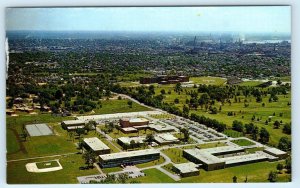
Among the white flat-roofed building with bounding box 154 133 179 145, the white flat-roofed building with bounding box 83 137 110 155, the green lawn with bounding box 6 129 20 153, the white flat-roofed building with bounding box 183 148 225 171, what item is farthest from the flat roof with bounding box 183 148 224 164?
the green lawn with bounding box 6 129 20 153

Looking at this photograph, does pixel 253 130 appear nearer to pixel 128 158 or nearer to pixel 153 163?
pixel 153 163

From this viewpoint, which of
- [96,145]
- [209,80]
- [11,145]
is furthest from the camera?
[209,80]

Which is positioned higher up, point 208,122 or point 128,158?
point 208,122

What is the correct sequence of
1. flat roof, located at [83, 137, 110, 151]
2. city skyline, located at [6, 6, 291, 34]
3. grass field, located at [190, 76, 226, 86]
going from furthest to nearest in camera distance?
grass field, located at [190, 76, 226, 86] → flat roof, located at [83, 137, 110, 151] → city skyline, located at [6, 6, 291, 34]

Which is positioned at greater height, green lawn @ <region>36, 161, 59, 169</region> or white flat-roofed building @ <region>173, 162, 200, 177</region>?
green lawn @ <region>36, 161, 59, 169</region>

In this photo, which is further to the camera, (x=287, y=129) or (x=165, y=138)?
(x=165, y=138)

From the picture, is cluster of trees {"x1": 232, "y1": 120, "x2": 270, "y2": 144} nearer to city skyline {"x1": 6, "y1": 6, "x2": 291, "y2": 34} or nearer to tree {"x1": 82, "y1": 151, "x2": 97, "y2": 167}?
city skyline {"x1": 6, "y1": 6, "x2": 291, "y2": 34}

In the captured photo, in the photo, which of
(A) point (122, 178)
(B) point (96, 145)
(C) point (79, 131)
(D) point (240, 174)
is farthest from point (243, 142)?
(C) point (79, 131)

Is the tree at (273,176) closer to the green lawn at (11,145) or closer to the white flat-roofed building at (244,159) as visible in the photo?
the white flat-roofed building at (244,159)
